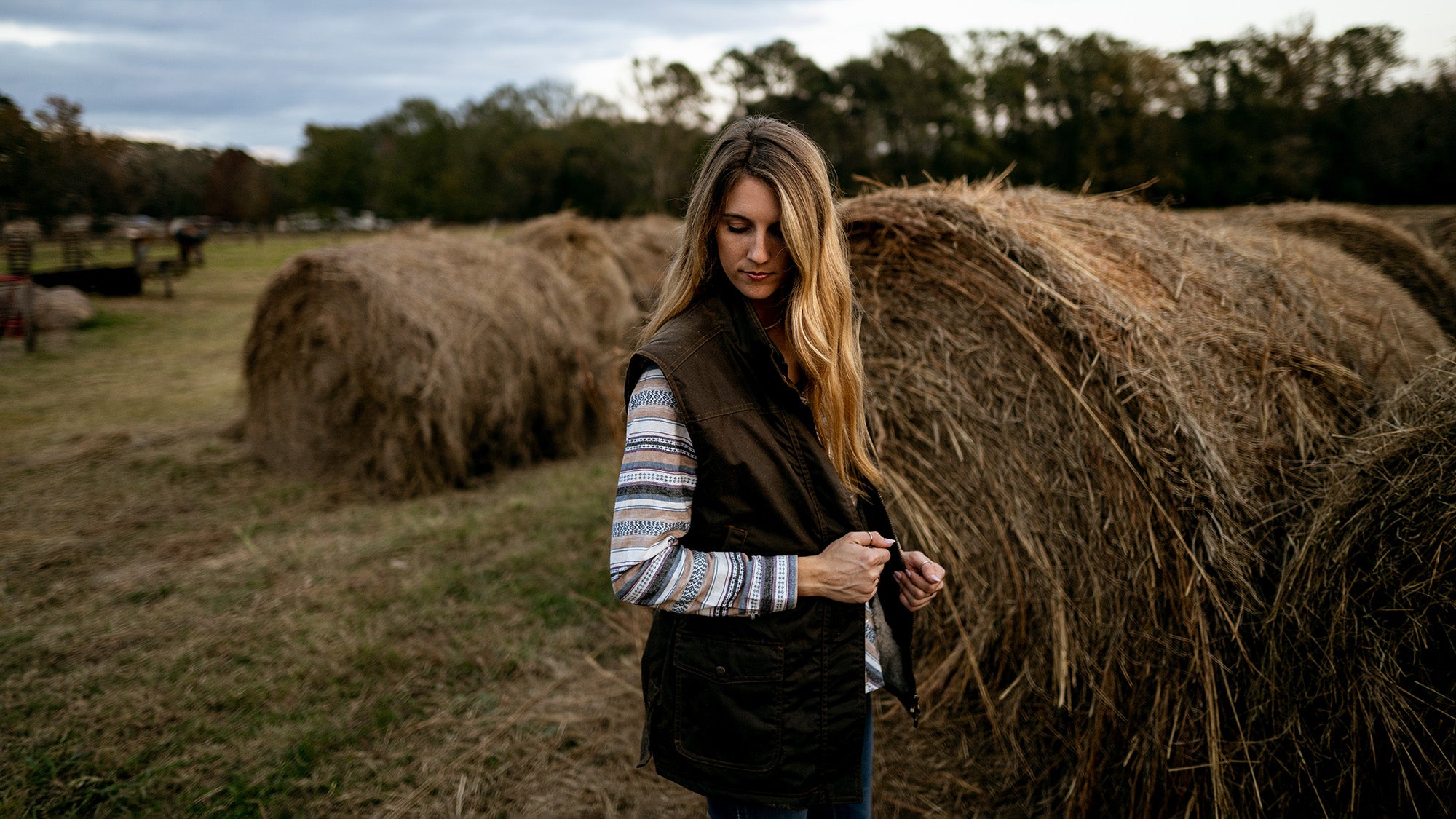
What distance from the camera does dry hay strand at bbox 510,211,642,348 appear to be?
28.9 ft

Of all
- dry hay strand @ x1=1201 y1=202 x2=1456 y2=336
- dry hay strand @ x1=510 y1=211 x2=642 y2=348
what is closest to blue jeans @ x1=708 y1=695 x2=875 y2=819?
dry hay strand @ x1=1201 y1=202 x2=1456 y2=336

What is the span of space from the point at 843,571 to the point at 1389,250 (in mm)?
6198

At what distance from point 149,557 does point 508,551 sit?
232 cm

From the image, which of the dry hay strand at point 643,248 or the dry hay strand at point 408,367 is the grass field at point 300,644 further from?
the dry hay strand at point 643,248

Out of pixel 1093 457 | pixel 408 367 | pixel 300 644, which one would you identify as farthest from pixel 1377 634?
pixel 408 367

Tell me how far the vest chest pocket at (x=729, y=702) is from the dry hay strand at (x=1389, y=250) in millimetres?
5459

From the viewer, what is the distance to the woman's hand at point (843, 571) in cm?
153

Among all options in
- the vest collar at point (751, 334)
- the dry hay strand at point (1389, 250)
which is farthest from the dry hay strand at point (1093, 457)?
the dry hay strand at point (1389, 250)

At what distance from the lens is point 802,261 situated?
62.7 inches

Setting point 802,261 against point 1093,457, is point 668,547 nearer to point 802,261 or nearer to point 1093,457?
point 802,261

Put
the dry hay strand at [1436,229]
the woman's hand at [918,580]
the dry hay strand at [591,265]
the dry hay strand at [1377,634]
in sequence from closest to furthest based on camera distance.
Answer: the woman's hand at [918,580], the dry hay strand at [1377,634], the dry hay strand at [1436,229], the dry hay strand at [591,265]

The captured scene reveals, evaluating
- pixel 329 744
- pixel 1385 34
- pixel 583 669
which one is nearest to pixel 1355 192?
pixel 1385 34

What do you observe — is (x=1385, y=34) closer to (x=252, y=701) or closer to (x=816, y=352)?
(x=816, y=352)

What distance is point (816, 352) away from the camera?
1.64 metres
